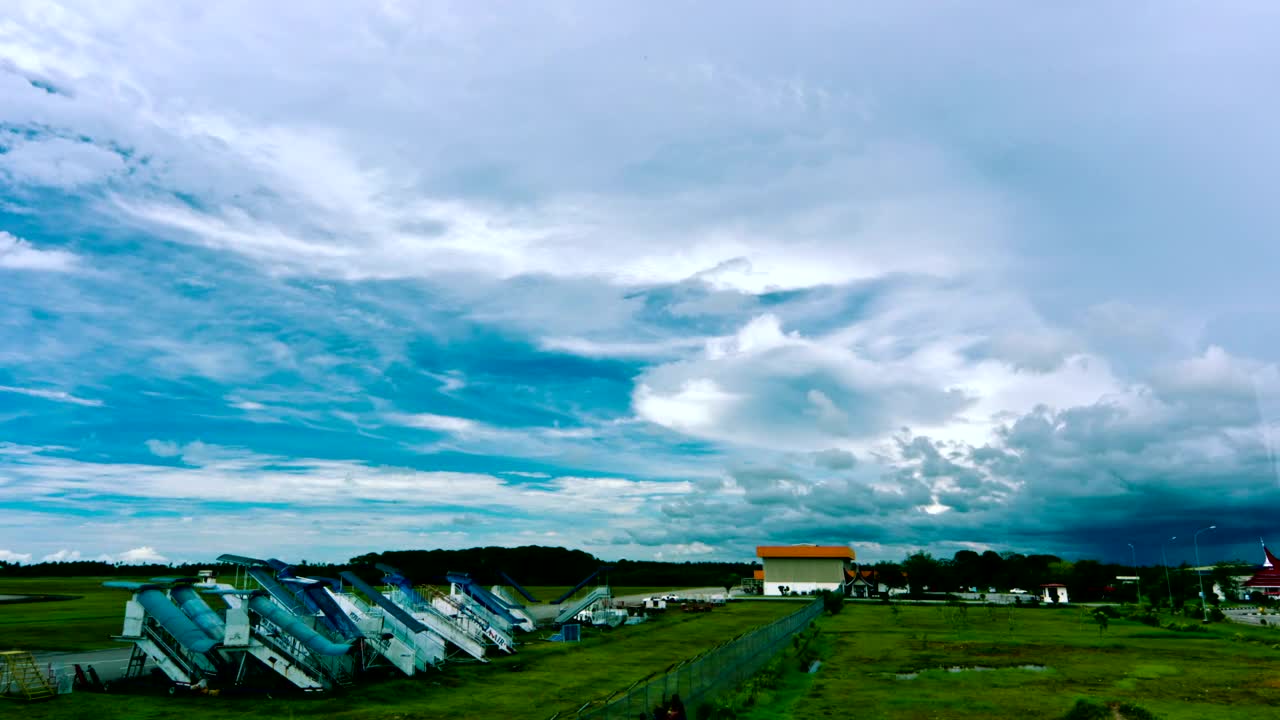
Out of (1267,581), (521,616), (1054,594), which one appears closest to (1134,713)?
(521,616)

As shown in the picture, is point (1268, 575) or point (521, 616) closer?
point (521, 616)

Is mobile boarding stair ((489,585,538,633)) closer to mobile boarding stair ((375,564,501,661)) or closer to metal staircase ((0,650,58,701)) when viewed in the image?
mobile boarding stair ((375,564,501,661))

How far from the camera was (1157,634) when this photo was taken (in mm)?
78125

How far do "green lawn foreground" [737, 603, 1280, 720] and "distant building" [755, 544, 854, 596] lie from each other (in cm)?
7121

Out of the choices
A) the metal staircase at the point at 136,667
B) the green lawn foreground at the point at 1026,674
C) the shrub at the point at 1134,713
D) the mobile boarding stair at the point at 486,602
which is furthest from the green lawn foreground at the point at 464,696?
the shrub at the point at 1134,713

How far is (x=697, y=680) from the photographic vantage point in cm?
3127

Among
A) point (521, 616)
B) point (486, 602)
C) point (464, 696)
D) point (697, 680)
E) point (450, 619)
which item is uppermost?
point (697, 680)

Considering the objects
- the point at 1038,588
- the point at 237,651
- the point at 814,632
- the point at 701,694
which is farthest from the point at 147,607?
the point at 1038,588

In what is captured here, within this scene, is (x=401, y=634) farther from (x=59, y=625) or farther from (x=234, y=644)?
(x=59, y=625)

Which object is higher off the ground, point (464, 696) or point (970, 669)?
point (464, 696)

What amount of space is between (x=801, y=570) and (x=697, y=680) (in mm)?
132133

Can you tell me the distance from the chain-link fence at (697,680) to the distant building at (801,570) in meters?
109

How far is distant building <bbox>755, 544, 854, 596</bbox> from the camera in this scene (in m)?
155

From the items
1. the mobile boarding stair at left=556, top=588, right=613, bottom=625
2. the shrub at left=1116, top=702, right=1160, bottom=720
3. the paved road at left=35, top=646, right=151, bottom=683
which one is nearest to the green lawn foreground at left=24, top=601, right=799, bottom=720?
the paved road at left=35, top=646, right=151, bottom=683
